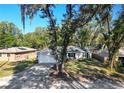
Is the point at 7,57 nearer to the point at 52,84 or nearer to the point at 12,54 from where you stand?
the point at 12,54

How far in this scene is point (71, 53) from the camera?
28031mm

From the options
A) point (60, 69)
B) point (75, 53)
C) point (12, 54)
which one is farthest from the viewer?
point (75, 53)

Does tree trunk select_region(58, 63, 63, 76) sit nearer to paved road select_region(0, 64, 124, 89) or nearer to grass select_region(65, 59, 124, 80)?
grass select_region(65, 59, 124, 80)

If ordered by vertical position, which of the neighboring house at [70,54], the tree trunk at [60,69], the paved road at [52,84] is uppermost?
the neighboring house at [70,54]

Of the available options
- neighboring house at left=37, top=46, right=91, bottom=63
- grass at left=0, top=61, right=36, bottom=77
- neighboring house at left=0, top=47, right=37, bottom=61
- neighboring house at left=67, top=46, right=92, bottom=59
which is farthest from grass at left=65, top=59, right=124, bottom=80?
neighboring house at left=0, top=47, right=37, bottom=61

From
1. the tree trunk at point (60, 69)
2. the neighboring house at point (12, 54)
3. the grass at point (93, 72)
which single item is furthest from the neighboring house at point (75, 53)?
the tree trunk at point (60, 69)

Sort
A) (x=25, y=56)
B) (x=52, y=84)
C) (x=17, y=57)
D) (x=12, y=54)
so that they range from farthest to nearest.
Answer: (x=25, y=56), (x=17, y=57), (x=12, y=54), (x=52, y=84)

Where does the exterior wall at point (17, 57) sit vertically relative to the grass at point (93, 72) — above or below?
above

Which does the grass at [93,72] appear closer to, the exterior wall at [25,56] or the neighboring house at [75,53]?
the neighboring house at [75,53]

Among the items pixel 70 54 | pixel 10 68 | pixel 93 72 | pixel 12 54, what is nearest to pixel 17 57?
pixel 12 54
